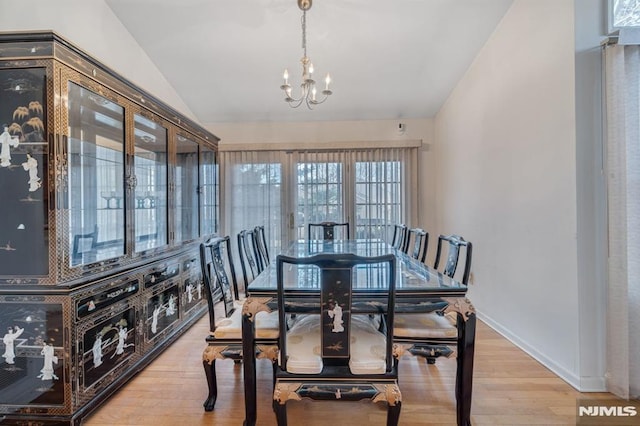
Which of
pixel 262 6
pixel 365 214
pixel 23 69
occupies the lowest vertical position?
pixel 365 214

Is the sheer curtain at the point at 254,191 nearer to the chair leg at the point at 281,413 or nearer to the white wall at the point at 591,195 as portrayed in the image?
the chair leg at the point at 281,413

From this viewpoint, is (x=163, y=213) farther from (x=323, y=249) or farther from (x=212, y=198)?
(x=323, y=249)

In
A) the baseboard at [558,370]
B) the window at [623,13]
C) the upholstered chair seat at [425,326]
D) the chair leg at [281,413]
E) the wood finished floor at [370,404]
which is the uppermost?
the window at [623,13]

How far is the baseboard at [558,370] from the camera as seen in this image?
1.95m

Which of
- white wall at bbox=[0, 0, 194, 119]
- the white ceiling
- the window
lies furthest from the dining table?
the white ceiling

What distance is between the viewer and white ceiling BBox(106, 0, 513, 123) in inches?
106

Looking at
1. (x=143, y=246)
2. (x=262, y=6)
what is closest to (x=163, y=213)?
(x=143, y=246)

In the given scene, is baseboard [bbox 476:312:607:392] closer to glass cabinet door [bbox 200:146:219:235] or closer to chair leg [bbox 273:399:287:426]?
chair leg [bbox 273:399:287:426]

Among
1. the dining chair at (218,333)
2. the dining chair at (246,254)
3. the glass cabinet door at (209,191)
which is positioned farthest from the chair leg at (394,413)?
the glass cabinet door at (209,191)

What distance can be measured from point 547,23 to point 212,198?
3.66 m

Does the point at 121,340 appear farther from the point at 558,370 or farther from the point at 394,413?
the point at 558,370

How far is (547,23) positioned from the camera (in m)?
2.22

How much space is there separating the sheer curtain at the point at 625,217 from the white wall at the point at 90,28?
344cm

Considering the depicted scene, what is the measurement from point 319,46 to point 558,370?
11.2 ft
